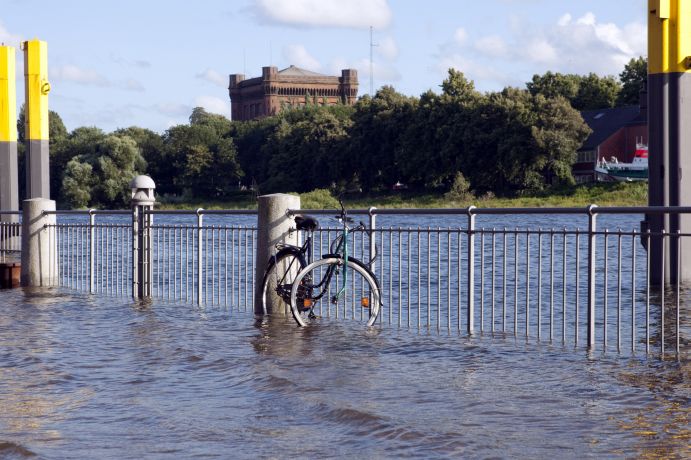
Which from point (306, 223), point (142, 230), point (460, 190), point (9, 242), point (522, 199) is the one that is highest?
point (460, 190)

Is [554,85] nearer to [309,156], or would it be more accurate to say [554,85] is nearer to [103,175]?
[309,156]

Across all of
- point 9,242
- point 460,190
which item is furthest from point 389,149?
point 9,242

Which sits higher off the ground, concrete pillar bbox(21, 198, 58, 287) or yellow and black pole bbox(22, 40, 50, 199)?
yellow and black pole bbox(22, 40, 50, 199)

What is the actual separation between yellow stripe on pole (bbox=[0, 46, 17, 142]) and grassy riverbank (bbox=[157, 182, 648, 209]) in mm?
45555

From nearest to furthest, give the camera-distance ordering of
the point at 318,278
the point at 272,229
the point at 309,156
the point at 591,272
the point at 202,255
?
the point at 591,272, the point at 318,278, the point at 272,229, the point at 202,255, the point at 309,156

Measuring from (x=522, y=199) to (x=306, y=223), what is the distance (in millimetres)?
63852

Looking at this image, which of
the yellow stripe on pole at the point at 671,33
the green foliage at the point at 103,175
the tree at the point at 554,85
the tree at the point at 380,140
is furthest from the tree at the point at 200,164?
the yellow stripe on pole at the point at 671,33

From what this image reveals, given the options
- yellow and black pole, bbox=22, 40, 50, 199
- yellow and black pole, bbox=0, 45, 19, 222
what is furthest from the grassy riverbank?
yellow and black pole, bbox=22, 40, 50, 199

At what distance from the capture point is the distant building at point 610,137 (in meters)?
89.6

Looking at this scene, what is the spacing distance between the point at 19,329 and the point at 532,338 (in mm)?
5338

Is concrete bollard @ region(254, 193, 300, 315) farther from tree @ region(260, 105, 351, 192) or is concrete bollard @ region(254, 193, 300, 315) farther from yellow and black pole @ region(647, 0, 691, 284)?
tree @ region(260, 105, 351, 192)

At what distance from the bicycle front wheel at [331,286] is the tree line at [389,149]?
65759 mm

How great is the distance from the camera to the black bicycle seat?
37.8ft

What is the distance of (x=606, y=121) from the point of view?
94.1 m
